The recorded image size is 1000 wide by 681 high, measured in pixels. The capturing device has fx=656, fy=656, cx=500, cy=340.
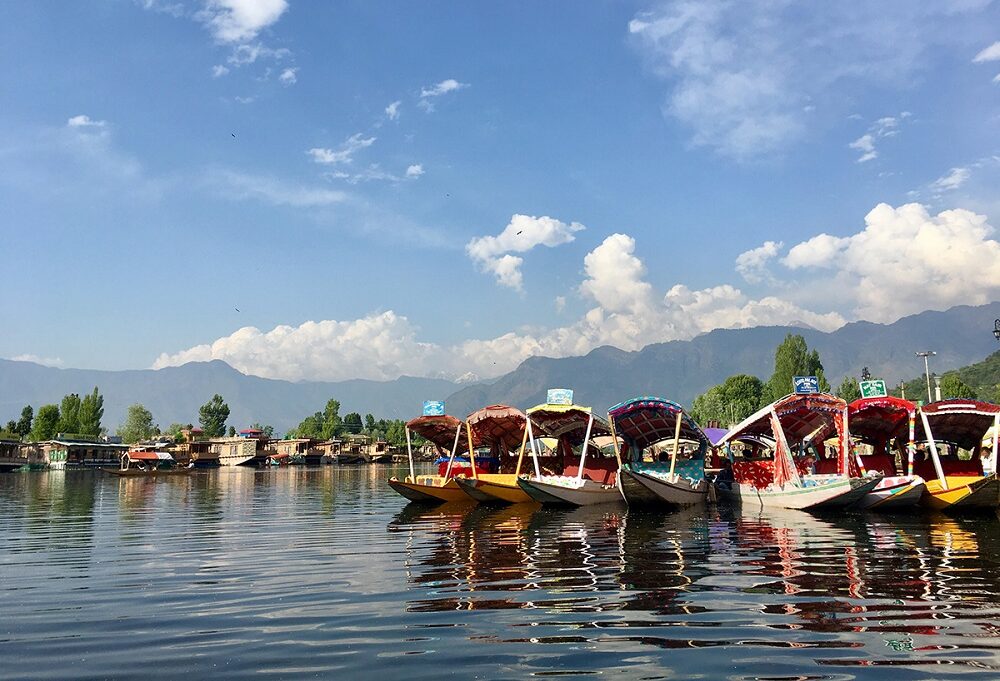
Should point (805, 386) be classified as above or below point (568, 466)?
above

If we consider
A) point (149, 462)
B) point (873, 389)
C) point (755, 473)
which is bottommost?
point (149, 462)

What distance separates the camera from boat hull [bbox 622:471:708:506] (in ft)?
96.6

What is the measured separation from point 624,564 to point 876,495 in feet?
55.6

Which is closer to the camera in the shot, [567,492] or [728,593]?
[728,593]

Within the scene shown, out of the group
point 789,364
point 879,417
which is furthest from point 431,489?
point 789,364

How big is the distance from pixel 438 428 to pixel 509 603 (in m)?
30.3

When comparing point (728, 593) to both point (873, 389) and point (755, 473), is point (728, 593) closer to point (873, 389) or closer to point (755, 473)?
point (873, 389)

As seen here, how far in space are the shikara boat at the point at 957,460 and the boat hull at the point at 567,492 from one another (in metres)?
13.3

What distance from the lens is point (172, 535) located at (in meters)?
22.5

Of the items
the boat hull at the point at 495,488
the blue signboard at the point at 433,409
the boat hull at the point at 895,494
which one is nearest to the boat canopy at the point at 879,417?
the boat hull at the point at 895,494

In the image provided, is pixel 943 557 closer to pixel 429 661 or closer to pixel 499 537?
pixel 499 537

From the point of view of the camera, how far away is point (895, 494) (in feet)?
87.0

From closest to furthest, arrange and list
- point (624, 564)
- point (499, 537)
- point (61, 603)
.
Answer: point (61, 603)
point (624, 564)
point (499, 537)

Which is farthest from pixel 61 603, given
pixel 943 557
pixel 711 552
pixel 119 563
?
pixel 943 557
